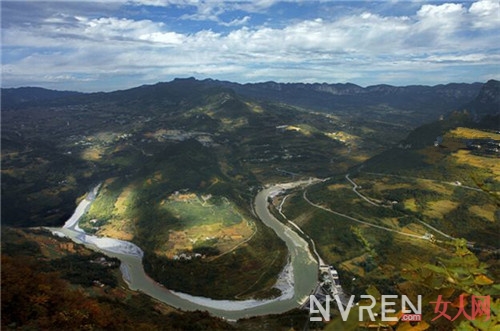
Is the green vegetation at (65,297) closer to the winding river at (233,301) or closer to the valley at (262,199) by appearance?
the valley at (262,199)

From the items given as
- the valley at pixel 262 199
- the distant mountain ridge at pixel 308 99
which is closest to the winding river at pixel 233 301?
the valley at pixel 262 199

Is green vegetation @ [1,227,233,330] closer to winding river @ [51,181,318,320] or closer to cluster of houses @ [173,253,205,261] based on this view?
winding river @ [51,181,318,320]

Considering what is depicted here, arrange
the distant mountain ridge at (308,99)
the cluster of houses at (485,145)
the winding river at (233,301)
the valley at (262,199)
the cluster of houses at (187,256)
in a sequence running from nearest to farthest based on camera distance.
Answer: the winding river at (233,301)
the valley at (262,199)
the cluster of houses at (187,256)
the cluster of houses at (485,145)
the distant mountain ridge at (308,99)

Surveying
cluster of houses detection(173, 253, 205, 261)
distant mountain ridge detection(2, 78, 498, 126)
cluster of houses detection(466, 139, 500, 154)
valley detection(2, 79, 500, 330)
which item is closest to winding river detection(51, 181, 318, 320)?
valley detection(2, 79, 500, 330)

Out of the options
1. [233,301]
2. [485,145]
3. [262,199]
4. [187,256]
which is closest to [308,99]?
[262,199]

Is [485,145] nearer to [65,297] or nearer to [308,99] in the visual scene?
[65,297]

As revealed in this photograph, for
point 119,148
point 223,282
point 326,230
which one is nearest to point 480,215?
point 326,230

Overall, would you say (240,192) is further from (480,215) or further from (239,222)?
(480,215)

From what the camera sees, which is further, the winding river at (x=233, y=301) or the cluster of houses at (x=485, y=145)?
the cluster of houses at (x=485, y=145)
